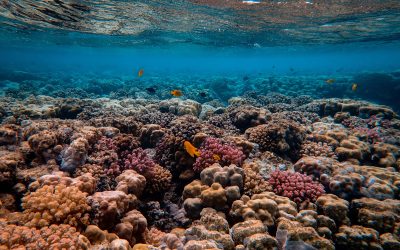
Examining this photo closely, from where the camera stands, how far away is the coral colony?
3.82 m

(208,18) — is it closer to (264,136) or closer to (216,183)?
(264,136)

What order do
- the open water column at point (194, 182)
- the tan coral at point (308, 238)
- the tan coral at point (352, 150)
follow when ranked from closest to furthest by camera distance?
the tan coral at point (308, 238) → the open water column at point (194, 182) → the tan coral at point (352, 150)

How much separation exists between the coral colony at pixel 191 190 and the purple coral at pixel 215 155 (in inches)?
1.1

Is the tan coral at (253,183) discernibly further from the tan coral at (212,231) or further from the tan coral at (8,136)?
the tan coral at (8,136)

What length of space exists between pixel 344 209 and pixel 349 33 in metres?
31.7

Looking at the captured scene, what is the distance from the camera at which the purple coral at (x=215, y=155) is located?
20.7ft

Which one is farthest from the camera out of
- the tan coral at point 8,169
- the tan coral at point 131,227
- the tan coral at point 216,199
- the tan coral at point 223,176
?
the tan coral at point 223,176

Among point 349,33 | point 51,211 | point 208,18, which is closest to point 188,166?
point 51,211

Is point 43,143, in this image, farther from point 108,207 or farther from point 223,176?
point 223,176

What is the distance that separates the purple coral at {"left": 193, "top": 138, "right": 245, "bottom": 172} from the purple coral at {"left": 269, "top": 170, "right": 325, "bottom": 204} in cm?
109

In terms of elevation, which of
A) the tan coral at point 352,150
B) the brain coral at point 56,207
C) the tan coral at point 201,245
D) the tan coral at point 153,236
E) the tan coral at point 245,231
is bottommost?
the tan coral at point 153,236

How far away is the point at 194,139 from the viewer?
7203mm

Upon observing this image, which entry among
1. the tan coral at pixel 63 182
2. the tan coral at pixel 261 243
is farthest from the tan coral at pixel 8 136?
the tan coral at pixel 261 243

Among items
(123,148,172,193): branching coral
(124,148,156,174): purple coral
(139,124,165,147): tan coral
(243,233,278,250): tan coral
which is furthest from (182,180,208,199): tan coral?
(139,124,165,147): tan coral
